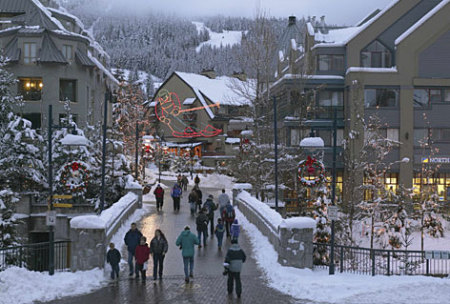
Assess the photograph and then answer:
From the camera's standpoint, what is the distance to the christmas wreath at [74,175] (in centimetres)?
2602

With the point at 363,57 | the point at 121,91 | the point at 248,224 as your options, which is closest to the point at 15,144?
the point at 248,224

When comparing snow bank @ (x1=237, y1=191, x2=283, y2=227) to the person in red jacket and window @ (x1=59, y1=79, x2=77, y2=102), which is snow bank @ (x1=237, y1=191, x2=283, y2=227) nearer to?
the person in red jacket

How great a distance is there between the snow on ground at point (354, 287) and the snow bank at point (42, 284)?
5.31 m

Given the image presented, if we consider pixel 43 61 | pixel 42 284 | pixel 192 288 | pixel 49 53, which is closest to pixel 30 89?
pixel 43 61

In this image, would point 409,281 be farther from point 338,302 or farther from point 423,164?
point 423,164

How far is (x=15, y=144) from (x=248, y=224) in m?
15.0

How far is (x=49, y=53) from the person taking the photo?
44.0 metres

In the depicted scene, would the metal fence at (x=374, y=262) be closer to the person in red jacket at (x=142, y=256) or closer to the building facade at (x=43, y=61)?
the person in red jacket at (x=142, y=256)

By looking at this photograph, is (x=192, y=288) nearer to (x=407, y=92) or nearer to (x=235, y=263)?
(x=235, y=263)

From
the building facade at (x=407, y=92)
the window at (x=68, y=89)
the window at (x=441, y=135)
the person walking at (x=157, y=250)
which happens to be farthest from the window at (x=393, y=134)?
the person walking at (x=157, y=250)

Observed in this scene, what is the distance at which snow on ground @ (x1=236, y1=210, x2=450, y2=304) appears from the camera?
1512 cm

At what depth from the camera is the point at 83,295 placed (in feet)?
50.9

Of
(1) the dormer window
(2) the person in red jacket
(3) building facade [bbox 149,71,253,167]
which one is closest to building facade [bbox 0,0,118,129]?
(1) the dormer window

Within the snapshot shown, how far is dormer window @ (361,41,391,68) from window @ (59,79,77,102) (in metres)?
23.9
